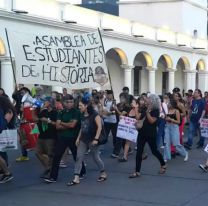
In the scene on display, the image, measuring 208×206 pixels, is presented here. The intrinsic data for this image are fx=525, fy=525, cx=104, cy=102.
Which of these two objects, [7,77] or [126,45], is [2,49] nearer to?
[7,77]

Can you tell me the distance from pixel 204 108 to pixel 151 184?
17.5ft

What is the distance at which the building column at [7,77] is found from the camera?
21141 millimetres

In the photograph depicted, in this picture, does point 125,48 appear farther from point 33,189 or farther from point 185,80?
point 33,189

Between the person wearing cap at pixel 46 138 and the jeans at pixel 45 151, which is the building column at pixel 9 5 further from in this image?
the jeans at pixel 45 151

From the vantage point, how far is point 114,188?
859 cm

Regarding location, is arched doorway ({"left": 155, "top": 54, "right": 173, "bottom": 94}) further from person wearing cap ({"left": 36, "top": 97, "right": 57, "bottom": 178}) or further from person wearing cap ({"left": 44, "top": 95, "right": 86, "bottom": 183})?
person wearing cap ({"left": 44, "top": 95, "right": 86, "bottom": 183})

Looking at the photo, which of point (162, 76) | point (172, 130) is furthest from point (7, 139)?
point (162, 76)

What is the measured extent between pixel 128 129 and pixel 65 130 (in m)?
2.39

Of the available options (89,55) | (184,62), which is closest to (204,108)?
(89,55)

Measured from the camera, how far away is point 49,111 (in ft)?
30.8

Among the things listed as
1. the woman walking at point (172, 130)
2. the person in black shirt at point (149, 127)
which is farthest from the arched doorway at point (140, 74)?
the person in black shirt at point (149, 127)

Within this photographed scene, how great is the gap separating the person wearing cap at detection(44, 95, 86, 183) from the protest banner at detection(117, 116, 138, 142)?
7.12 feet

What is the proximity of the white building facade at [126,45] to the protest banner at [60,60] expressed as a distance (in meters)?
10.2

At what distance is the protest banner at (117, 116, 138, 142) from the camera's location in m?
10.9
